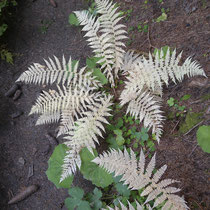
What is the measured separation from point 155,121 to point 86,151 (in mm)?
1054

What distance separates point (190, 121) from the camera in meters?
2.44

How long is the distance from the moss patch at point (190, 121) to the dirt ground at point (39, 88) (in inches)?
2.4

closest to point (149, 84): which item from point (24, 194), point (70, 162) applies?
point (70, 162)

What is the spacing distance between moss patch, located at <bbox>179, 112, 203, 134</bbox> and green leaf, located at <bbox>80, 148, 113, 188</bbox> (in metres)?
1.15

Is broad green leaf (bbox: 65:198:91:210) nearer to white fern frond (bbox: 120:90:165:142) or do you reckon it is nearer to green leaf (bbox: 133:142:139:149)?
green leaf (bbox: 133:142:139:149)

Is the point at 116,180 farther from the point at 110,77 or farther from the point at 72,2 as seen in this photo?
the point at 72,2

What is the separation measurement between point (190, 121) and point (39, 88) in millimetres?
2950

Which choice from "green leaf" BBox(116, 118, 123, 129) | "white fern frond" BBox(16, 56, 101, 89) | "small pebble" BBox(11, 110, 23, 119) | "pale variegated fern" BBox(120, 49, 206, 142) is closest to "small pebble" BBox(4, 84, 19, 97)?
"small pebble" BBox(11, 110, 23, 119)

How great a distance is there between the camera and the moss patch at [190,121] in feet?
7.82

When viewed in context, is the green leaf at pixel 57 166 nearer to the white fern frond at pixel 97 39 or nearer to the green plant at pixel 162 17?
the white fern frond at pixel 97 39

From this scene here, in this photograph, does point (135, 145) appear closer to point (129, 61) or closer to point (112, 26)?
point (129, 61)

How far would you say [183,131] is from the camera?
2.50 metres

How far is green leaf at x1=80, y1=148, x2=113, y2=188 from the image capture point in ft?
8.85

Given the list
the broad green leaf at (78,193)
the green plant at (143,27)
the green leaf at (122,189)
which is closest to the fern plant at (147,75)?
the green plant at (143,27)
